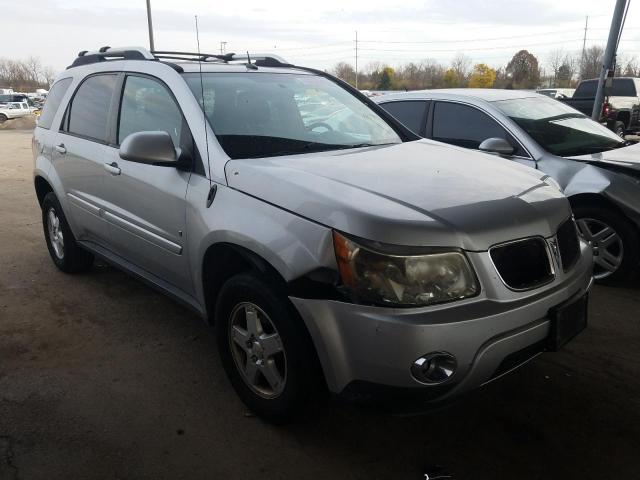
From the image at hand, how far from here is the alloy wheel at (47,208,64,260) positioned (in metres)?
4.94

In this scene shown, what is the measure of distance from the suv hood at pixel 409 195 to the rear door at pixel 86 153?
157 cm

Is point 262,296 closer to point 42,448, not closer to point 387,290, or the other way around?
point 387,290

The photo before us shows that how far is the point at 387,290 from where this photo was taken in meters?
2.19

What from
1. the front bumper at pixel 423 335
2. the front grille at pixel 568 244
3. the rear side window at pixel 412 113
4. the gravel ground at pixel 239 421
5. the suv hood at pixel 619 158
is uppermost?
the rear side window at pixel 412 113

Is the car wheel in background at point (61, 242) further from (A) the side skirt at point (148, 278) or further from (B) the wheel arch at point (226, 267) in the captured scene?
(B) the wheel arch at point (226, 267)

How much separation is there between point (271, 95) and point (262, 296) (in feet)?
4.97

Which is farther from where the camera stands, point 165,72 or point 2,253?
point 2,253

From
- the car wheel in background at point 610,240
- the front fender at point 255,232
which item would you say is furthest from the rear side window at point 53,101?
the car wheel in background at point 610,240

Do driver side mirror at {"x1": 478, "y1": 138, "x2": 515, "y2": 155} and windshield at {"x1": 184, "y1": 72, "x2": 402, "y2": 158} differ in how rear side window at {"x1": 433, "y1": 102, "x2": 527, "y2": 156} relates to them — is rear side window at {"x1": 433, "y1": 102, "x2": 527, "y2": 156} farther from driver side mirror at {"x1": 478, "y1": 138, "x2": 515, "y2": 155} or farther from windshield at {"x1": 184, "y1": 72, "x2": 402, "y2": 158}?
windshield at {"x1": 184, "y1": 72, "x2": 402, "y2": 158}

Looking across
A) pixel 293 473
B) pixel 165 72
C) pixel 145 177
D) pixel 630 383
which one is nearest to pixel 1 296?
pixel 145 177

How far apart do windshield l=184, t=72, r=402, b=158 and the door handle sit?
0.81 metres

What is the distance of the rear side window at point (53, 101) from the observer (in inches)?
185

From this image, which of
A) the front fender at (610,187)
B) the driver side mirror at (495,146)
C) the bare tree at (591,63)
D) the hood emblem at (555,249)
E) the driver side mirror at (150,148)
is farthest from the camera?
the bare tree at (591,63)

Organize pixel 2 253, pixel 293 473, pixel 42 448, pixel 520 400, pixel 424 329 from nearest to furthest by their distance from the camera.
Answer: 1. pixel 424 329
2. pixel 293 473
3. pixel 42 448
4. pixel 520 400
5. pixel 2 253
